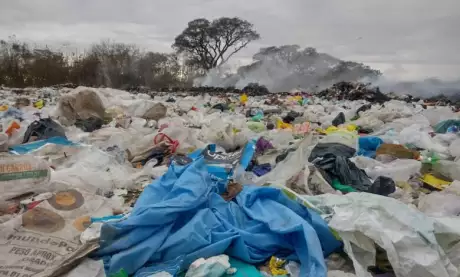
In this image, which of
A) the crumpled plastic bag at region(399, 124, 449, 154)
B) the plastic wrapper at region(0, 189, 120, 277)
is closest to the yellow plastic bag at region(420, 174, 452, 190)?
the crumpled plastic bag at region(399, 124, 449, 154)

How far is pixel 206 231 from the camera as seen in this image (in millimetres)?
1612

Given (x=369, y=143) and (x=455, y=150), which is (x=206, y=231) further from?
(x=455, y=150)

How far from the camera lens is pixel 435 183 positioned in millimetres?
2545

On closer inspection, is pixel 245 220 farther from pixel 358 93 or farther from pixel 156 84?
pixel 156 84

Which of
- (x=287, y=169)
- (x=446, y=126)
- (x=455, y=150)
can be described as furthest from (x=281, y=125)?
(x=287, y=169)

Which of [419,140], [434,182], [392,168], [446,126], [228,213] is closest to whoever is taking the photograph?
[228,213]

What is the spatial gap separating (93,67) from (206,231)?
20010 mm

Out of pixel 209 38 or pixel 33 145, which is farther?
pixel 209 38

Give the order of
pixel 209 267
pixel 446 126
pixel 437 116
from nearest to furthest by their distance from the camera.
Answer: pixel 209 267 < pixel 446 126 < pixel 437 116

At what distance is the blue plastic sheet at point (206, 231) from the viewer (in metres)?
1.46

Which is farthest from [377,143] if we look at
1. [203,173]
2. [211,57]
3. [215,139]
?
[211,57]

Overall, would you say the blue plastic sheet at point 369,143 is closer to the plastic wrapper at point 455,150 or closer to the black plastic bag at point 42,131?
the plastic wrapper at point 455,150

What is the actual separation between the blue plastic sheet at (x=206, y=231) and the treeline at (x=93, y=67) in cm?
1741

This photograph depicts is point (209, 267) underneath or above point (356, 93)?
underneath
